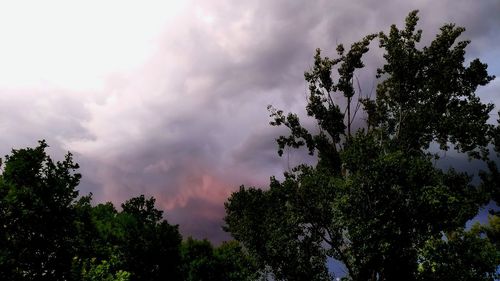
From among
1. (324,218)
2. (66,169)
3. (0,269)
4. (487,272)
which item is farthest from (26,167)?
(487,272)

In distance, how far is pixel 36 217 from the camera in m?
12.0

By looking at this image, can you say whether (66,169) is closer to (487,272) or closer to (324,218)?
(324,218)

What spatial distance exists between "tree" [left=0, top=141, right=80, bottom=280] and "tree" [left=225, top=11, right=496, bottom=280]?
1516cm

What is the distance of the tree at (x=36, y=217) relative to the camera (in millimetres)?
11414

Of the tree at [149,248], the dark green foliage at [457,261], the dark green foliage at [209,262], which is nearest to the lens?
the tree at [149,248]

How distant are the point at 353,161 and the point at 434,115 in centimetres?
1035

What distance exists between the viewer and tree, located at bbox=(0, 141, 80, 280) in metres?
11.4


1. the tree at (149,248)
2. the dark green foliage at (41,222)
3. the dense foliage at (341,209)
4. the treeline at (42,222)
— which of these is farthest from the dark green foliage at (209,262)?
the dark green foliage at (41,222)

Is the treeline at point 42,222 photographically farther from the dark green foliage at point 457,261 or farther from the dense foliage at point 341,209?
the dark green foliage at point 457,261

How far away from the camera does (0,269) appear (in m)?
10.5

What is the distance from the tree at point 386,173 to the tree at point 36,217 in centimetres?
1516

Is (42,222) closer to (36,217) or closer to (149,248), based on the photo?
(36,217)

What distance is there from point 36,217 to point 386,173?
18130 millimetres

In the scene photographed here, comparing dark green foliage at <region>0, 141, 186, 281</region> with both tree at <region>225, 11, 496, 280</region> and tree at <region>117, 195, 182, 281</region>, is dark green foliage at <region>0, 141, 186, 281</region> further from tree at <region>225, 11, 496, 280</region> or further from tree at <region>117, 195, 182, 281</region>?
tree at <region>225, 11, 496, 280</region>
